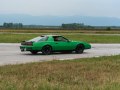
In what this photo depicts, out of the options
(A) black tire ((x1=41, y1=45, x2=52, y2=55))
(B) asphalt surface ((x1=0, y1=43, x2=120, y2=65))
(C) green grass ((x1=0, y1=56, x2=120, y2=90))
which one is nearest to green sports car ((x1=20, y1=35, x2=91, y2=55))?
(A) black tire ((x1=41, y1=45, x2=52, y2=55))

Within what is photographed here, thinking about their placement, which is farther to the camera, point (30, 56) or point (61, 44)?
point (61, 44)

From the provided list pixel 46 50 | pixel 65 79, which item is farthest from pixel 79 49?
pixel 65 79

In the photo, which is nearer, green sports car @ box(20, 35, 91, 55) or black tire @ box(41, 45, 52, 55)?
green sports car @ box(20, 35, 91, 55)

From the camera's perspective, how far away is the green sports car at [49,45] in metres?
25.9

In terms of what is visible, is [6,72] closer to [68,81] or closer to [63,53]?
[68,81]

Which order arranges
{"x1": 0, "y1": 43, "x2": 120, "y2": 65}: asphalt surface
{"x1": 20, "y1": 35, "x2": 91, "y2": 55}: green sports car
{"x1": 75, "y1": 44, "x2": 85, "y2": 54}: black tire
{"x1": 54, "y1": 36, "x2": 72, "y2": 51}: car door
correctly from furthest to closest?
{"x1": 75, "y1": 44, "x2": 85, "y2": 54}: black tire → {"x1": 54, "y1": 36, "x2": 72, "y2": 51}: car door → {"x1": 20, "y1": 35, "x2": 91, "y2": 55}: green sports car → {"x1": 0, "y1": 43, "x2": 120, "y2": 65}: asphalt surface

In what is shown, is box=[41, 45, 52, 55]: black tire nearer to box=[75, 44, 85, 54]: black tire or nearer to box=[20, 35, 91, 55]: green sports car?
box=[20, 35, 91, 55]: green sports car

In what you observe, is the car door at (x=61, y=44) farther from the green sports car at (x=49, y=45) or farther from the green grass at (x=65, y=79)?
the green grass at (x=65, y=79)

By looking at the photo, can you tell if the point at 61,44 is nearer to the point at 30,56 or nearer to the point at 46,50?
the point at 46,50

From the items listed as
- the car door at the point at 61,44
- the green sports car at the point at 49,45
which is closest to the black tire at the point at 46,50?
the green sports car at the point at 49,45

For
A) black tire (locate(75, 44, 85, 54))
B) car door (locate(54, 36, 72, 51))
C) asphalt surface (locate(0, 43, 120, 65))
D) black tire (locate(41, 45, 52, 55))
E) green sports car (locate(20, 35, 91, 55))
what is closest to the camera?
asphalt surface (locate(0, 43, 120, 65))

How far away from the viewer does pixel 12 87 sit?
389 inches

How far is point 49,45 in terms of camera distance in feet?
86.2

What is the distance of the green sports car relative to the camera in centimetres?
2588
